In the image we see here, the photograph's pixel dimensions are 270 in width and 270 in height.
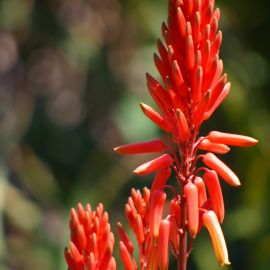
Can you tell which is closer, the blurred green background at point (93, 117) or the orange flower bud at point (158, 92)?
the orange flower bud at point (158, 92)

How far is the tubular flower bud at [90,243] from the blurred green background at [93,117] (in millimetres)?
2123

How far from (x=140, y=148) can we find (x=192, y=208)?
0.40ft

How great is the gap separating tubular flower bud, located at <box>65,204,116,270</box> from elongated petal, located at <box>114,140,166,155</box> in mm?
→ 100

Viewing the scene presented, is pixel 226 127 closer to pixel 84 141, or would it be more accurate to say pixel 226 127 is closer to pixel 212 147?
pixel 84 141

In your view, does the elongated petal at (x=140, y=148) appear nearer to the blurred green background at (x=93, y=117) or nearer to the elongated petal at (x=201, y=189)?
the elongated petal at (x=201, y=189)

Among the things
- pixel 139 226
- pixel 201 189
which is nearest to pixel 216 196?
pixel 201 189

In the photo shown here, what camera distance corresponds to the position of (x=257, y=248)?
332 centimetres

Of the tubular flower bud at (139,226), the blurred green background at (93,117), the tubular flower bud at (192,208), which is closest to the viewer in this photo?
the tubular flower bud at (192,208)

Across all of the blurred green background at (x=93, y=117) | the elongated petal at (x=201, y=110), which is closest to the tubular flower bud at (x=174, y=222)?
the elongated petal at (x=201, y=110)

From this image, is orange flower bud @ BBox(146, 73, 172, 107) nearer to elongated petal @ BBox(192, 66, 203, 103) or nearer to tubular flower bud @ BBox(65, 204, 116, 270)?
elongated petal @ BBox(192, 66, 203, 103)

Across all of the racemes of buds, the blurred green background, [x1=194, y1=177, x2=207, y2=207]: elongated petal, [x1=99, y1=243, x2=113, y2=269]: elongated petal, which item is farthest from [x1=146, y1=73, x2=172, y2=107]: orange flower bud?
the blurred green background

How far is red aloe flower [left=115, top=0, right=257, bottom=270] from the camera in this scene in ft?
3.62

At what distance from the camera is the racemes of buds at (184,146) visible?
1104 mm

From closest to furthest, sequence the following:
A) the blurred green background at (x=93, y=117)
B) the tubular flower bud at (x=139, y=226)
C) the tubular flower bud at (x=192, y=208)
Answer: the tubular flower bud at (x=192, y=208) → the tubular flower bud at (x=139, y=226) → the blurred green background at (x=93, y=117)
